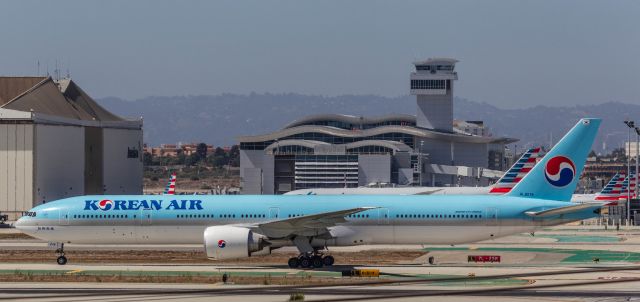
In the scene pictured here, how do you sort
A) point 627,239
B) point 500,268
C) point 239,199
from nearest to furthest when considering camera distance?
point 500,268 < point 239,199 < point 627,239

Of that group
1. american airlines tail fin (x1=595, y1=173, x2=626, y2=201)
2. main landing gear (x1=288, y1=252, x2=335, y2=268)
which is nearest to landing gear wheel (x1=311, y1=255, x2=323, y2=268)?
main landing gear (x1=288, y1=252, x2=335, y2=268)

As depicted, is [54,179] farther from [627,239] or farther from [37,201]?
[627,239]

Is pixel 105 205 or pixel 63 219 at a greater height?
pixel 105 205

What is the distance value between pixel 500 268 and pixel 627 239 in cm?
2557

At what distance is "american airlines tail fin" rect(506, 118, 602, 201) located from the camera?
56656mm

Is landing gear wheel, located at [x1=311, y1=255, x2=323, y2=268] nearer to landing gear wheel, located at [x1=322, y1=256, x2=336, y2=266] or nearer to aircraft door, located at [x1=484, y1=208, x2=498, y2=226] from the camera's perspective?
landing gear wheel, located at [x1=322, y1=256, x2=336, y2=266]

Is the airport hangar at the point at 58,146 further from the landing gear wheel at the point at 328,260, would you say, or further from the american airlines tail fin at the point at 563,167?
the american airlines tail fin at the point at 563,167

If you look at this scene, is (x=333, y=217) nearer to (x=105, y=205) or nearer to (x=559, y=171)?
(x=559, y=171)

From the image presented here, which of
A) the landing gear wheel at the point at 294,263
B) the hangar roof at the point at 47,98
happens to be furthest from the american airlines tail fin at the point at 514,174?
the hangar roof at the point at 47,98

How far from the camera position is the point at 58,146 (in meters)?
130

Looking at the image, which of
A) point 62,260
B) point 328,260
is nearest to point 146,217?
point 62,260

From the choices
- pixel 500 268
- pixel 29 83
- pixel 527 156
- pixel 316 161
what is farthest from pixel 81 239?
pixel 316 161

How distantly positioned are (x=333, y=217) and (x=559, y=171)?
12409 millimetres

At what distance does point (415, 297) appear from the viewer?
41.9 metres
